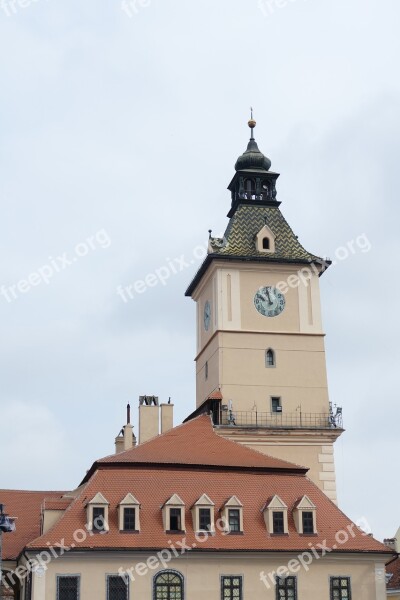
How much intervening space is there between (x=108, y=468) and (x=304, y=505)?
8781 millimetres

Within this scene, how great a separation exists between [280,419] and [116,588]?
52.3 ft

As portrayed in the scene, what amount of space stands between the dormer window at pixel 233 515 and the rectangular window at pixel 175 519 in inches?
76.9

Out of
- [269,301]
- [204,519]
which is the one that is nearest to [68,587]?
[204,519]

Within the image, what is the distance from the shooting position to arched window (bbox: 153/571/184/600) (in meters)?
41.4

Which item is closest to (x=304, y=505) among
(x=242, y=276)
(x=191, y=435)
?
(x=191, y=435)

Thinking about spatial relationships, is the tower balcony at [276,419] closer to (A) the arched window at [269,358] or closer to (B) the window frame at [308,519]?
(A) the arched window at [269,358]

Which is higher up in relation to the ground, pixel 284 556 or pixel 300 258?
pixel 300 258

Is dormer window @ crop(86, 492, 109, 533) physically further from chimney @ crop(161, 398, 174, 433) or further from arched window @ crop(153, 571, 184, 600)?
chimney @ crop(161, 398, 174, 433)

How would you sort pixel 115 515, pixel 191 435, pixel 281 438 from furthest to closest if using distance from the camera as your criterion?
pixel 281 438, pixel 191 435, pixel 115 515

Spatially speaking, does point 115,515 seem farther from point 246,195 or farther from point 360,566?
point 246,195

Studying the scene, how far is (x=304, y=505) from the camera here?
144 ft

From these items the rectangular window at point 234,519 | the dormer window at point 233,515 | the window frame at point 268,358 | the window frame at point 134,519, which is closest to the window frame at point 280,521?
the dormer window at point 233,515

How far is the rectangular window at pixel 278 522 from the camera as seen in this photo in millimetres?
43500

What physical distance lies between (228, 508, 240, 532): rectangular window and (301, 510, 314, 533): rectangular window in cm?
289
